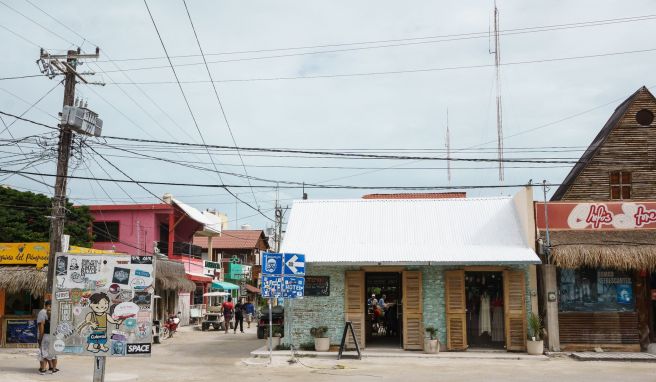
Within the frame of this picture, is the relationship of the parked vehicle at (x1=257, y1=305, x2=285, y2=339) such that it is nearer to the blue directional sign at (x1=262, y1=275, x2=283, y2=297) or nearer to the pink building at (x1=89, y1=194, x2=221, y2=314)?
the blue directional sign at (x1=262, y1=275, x2=283, y2=297)

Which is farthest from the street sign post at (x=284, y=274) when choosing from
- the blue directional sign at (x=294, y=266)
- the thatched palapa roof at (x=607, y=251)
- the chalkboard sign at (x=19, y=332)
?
the chalkboard sign at (x=19, y=332)

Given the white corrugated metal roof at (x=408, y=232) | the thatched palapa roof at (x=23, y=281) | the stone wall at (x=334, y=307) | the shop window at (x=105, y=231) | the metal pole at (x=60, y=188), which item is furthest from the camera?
the shop window at (x=105, y=231)

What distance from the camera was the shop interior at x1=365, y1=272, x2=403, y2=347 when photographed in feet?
70.2

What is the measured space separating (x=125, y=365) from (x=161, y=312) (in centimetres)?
1492

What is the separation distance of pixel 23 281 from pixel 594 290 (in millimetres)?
18602

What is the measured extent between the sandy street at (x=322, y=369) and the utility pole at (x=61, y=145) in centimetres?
333

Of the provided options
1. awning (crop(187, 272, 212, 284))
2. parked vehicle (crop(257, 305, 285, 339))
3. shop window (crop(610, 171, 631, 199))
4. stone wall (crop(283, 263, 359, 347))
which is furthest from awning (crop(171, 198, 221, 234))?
shop window (crop(610, 171, 631, 199))

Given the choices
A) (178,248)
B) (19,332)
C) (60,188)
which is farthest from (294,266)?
(178,248)

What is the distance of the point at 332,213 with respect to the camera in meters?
23.2

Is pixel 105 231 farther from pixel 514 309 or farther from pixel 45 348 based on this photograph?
pixel 514 309

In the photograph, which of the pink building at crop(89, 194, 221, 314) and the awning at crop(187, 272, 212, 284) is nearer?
the pink building at crop(89, 194, 221, 314)

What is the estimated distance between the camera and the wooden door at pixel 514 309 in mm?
19484

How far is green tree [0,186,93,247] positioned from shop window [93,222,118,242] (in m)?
1.09

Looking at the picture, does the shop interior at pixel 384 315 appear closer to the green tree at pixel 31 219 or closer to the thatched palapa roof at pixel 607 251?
the thatched palapa roof at pixel 607 251
